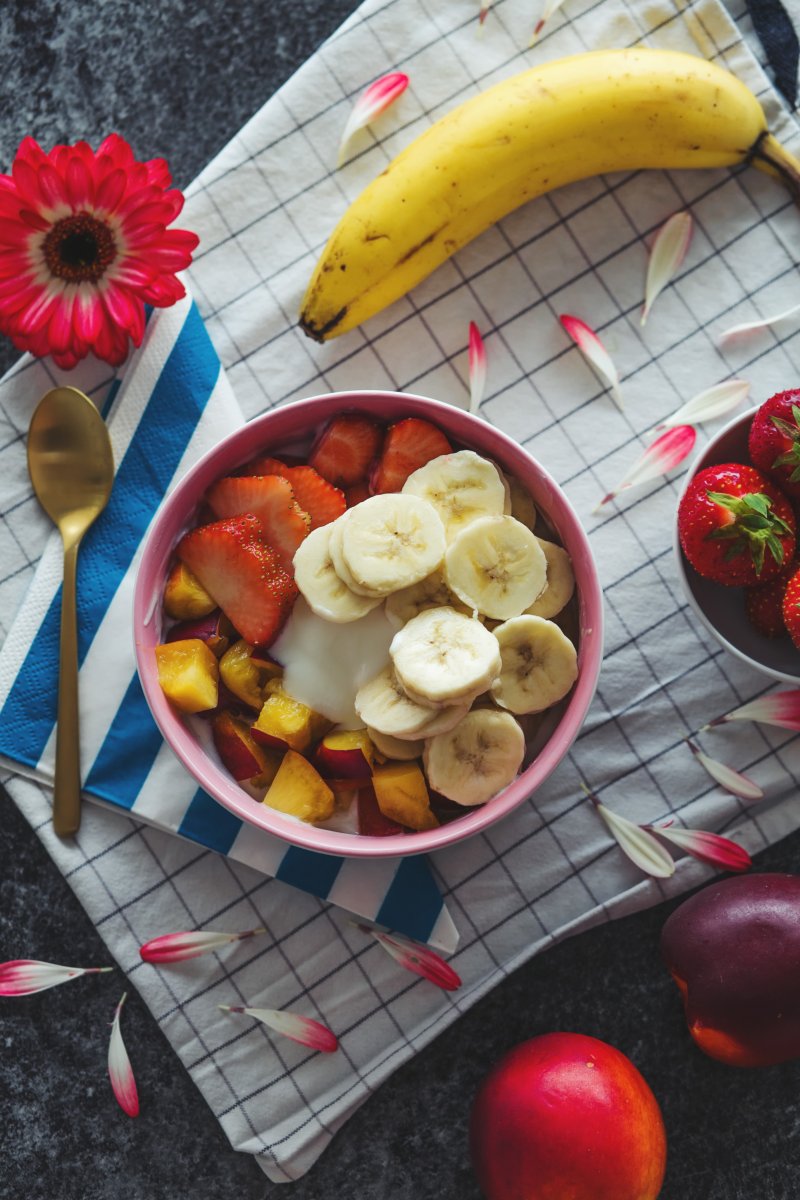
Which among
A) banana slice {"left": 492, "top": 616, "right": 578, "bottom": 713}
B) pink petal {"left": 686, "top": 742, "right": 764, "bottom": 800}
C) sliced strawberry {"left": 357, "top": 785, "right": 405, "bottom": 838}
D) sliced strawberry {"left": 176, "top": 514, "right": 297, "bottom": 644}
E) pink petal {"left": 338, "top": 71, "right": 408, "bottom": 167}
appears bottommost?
pink petal {"left": 686, "top": 742, "right": 764, "bottom": 800}

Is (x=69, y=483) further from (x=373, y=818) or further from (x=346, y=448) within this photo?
(x=373, y=818)

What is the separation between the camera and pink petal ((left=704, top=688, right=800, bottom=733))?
49.4 inches

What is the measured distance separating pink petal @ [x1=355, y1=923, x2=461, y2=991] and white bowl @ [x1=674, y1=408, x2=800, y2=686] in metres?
0.51

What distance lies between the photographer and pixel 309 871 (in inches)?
48.3

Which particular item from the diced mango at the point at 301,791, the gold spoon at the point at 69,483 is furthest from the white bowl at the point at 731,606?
the gold spoon at the point at 69,483

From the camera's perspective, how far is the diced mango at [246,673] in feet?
3.56

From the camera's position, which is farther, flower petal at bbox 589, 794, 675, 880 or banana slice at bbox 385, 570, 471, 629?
flower petal at bbox 589, 794, 675, 880

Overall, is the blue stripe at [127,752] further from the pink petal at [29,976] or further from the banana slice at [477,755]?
the banana slice at [477,755]

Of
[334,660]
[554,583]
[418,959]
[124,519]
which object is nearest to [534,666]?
[554,583]

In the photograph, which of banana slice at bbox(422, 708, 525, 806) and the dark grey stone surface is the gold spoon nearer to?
the dark grey stone surface

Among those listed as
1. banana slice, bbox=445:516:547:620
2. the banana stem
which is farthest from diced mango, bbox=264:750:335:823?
the banana stem

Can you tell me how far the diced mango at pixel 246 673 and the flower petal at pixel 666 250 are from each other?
2.11 ft

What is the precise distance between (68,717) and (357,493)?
438 mm

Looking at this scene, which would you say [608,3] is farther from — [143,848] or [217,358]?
[143,848]
